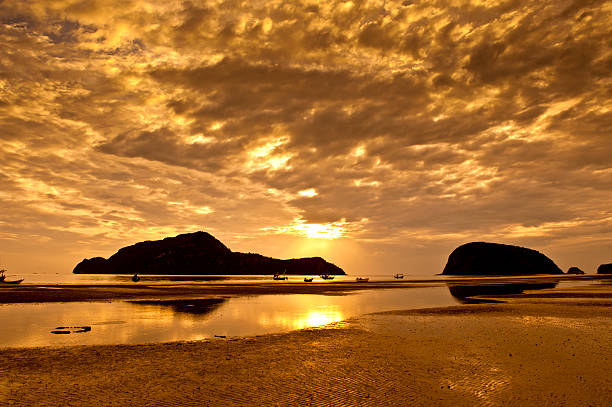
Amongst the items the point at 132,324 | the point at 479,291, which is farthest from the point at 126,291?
the point at 479,291

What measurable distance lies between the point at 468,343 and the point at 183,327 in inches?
743

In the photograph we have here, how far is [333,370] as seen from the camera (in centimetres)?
1521

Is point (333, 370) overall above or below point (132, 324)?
A: below

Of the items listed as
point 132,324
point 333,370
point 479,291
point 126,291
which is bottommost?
point 333,370

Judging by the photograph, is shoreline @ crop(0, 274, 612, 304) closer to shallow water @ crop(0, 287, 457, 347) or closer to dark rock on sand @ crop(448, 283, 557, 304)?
shallow water @ crop(0, 287, 457, 347)

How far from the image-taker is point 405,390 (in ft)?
41.1

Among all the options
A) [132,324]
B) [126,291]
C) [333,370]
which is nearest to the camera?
[333,370]

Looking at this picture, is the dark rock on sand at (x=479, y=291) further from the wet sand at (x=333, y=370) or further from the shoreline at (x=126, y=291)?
the wet sand at (x=333, y=370)

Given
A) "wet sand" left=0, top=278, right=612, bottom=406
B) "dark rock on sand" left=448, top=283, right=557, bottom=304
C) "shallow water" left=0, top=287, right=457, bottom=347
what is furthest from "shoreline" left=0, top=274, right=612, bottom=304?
"wet sand" left=0, top=278, right=612, bottom=406

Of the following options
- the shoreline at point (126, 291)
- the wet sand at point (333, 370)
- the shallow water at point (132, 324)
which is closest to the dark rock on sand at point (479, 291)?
the shoreline at point (126, 291)

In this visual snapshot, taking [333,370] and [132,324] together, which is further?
[132,324]

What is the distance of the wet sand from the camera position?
11906 mm

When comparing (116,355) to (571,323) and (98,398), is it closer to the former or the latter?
(98,398)

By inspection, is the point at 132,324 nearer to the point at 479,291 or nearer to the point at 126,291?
the point at 126,291
